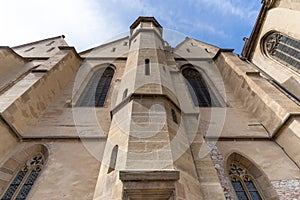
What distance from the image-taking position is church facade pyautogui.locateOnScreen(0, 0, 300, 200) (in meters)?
3.99

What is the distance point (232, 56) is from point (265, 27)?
3.05 metres

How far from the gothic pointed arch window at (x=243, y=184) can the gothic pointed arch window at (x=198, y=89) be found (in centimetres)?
368

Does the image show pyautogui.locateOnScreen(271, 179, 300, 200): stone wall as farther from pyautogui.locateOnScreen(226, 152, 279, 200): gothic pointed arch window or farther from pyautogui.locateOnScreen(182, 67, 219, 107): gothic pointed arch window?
pyautogui.locateOnScreen(182, 67, 219, 107): gothic pointed arch window

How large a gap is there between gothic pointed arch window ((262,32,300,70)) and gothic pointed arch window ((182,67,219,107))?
3.97 meters

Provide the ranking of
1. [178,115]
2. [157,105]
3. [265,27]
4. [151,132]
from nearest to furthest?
1. [151,132]
2. [157,105]
3. [178,115]
4. [265,27]

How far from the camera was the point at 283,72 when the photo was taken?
981 cm

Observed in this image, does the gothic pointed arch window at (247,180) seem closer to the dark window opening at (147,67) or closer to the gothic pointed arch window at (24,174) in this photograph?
the dark window opening at (147,67)

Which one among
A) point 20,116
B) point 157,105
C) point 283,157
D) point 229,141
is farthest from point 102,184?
point 283,157

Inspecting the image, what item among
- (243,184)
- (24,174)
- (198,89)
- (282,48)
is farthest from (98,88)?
(282,48)

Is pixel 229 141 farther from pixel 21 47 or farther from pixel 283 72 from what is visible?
pixel 21 47

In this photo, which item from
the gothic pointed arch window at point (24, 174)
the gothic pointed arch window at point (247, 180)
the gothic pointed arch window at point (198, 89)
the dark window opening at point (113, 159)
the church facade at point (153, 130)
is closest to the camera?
the church facade at point (153, 130)

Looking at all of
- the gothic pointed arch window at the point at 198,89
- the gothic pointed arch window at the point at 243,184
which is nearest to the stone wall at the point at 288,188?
the gothic pointed arch window at the point at 243,184

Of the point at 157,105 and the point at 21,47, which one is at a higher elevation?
the point at 21,47

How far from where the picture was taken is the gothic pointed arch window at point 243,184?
5.39m
